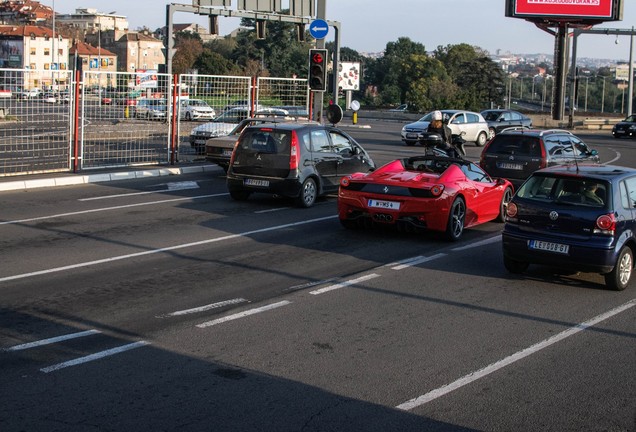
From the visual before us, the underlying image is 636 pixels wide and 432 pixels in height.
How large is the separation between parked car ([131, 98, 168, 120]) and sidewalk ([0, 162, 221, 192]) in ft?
4.75

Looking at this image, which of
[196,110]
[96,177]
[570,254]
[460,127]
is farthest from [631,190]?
[460,127]

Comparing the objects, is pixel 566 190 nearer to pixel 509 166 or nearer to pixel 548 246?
pixel 548 246

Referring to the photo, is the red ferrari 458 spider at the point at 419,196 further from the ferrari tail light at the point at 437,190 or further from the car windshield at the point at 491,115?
the car windshield at the point at 491,115

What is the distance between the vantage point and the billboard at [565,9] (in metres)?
57.8

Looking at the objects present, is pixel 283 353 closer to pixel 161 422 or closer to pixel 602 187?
pixel 161 422

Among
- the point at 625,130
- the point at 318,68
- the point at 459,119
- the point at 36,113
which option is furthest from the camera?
the point at 625,130

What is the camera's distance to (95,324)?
27.2 ft

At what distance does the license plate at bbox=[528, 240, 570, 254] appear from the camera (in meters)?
10.6

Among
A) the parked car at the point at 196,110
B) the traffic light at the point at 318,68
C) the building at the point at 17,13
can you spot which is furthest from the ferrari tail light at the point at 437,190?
the building at the point at 17,13

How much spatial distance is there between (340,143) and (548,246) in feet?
25.7

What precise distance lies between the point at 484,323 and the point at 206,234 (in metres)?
6.06

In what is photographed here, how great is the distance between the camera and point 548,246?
1071 centimetres

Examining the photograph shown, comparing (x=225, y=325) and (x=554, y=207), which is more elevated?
(x=554, y=207)

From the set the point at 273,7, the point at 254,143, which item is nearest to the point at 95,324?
the point at 254,143
